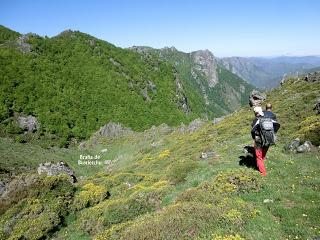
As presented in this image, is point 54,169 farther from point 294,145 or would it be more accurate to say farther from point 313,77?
point 313,77

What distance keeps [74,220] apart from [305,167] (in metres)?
15.8

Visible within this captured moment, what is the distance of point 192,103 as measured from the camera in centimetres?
17575

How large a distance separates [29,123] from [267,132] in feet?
300

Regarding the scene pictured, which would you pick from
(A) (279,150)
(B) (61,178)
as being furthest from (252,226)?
(B) (61,178)

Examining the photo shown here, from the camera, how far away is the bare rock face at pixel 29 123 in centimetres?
9731

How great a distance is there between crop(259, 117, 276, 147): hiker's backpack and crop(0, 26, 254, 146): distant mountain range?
83774 millimetres

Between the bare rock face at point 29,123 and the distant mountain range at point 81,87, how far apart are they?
123 centimetres

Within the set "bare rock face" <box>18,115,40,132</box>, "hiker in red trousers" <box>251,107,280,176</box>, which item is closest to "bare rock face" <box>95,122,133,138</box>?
"bare rock face" <box>18,115,40,132</box>

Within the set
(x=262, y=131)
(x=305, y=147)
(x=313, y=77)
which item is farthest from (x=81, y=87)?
(x=262, y=131)

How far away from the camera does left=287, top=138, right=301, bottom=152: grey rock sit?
84.6 feet

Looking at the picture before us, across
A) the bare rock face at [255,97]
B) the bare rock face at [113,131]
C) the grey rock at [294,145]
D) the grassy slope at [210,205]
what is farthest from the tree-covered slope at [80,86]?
the grey rock at [294,145]

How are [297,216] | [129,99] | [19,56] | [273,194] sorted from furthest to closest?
[129,99] < [19,56] < [273,194] < [297,216]

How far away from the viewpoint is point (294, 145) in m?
26.0

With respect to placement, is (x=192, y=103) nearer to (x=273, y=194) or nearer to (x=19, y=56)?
(x=19, y=56)
